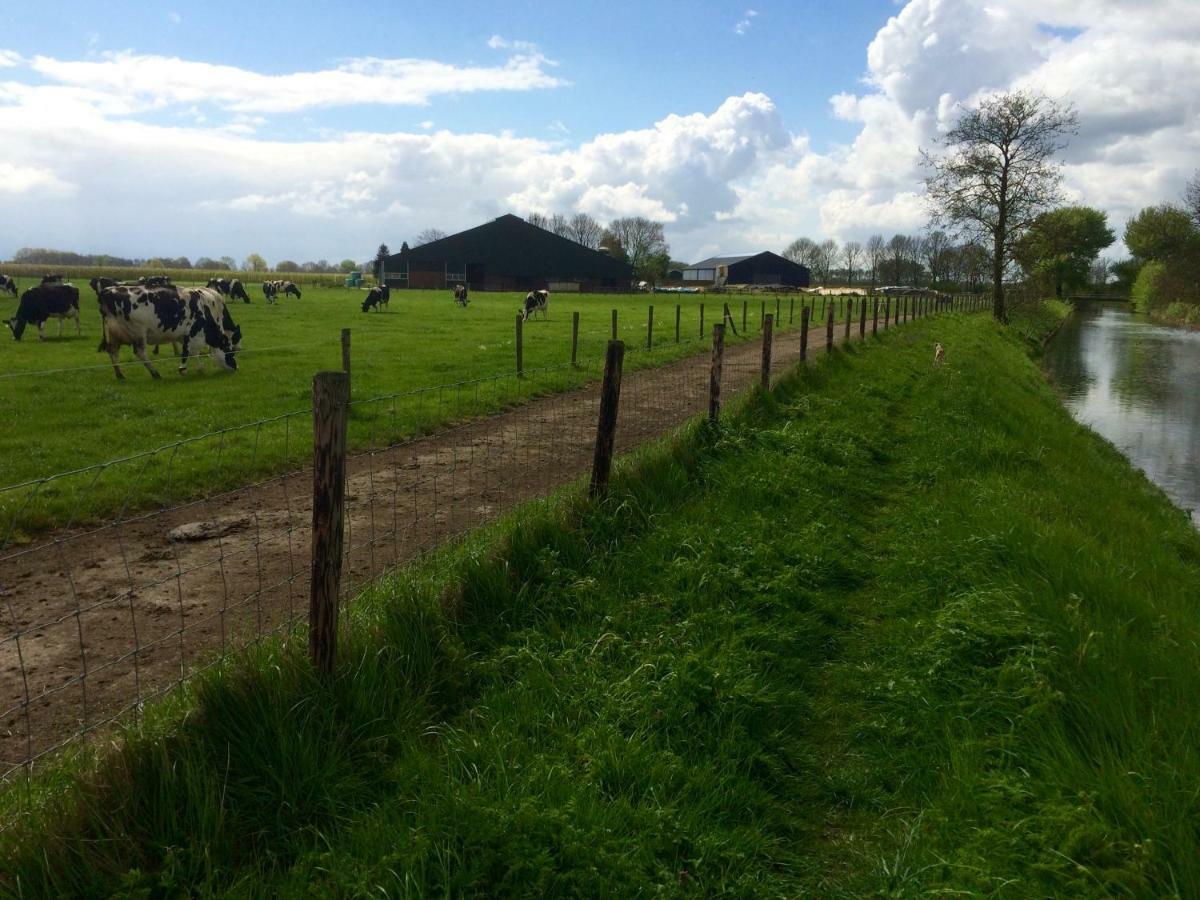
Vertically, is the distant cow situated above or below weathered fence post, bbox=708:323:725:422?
above

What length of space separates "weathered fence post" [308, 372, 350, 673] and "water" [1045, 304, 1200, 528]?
39.6 ft

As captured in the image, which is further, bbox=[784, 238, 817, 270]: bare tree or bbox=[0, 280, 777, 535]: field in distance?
bbox=[784, 238, 817, 270]: bare tree

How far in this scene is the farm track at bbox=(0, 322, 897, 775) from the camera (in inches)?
165

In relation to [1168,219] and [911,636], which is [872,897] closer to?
[911,636]

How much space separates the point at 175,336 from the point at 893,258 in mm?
123213

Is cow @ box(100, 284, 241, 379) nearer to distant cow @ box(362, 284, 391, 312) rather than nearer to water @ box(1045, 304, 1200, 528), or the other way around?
water @ box(1045, 304, 1200, 528)

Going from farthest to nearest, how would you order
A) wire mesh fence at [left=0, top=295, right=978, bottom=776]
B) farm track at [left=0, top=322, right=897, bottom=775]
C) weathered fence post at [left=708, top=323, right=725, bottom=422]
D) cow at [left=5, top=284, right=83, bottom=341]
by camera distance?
cow at [left=5, top=284, right=83, bottom=341] → weathered fence post at [left=708, top=323, right=725, bottom=422] → wire mesh fence at [left=0, top=295, right=978, bottom=776] → farm track at [left=0, top=322, right=897, bottom=775]

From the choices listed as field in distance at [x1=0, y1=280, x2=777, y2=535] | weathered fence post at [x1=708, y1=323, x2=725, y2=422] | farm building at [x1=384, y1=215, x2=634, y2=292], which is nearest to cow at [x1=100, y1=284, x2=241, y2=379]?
field in distance at [x1=0, y1=280, x2=777, y2=535]

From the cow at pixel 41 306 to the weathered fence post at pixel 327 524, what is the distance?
76.8ft

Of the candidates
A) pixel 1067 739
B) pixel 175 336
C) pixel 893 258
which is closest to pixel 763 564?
pixel 1067 739

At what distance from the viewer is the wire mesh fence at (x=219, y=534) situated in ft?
14.1

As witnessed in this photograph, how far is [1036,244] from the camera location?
41250mm

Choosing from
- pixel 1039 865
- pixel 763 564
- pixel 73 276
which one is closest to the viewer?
pixel 1039 865

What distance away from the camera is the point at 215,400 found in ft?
42.2
